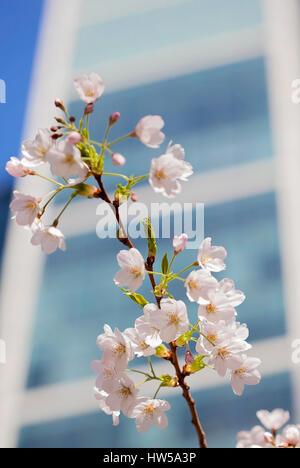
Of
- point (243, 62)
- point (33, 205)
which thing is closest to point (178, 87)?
point (243, 62)

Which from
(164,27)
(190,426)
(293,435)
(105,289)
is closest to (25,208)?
(293,435)

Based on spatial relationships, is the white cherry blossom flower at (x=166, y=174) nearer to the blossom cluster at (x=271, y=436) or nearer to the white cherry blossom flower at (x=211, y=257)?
the white cherry blossom flower at (x=211, y=257)

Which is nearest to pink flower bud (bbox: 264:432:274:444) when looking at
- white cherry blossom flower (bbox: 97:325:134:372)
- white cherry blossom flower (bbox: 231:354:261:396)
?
white cherry blossom flower (bbox: 231:354:261:396)

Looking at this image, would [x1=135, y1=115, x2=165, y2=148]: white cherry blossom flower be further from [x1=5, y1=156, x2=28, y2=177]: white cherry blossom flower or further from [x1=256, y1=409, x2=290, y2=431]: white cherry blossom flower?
[x1=256, y1=409, x2=290, y2=431]: white cherry blossom flower

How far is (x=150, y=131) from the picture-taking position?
549mm

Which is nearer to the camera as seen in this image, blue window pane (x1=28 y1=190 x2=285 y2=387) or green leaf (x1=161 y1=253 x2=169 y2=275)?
green leaf (x1=161 y1=253 x2=169 y2=275)

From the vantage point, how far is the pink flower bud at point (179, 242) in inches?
22.4

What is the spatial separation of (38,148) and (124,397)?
27cm

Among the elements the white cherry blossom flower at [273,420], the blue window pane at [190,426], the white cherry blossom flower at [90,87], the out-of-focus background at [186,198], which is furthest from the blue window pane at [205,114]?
the white cherry blossom flower at [90,87]

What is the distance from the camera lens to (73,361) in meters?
9.30

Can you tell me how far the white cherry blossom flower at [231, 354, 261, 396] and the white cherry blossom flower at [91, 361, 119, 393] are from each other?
0.14 meters

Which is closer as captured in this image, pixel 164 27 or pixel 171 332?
pixel 171 332

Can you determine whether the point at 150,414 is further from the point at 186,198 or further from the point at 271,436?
the point at 186,198

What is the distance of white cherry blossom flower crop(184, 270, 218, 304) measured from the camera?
0.53 m
